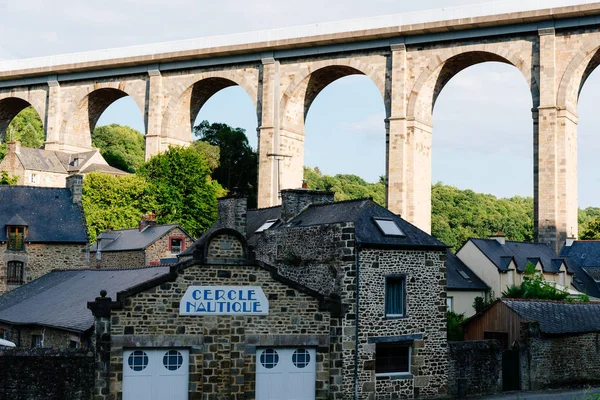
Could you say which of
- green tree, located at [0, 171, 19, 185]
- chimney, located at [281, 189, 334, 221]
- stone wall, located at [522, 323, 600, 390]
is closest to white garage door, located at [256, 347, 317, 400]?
chimney, located at [281, 189, 334, 221]

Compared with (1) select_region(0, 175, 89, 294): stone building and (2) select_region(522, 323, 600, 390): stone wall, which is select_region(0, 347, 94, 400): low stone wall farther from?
(1) select_region(0, 175, 89, 294): stone building

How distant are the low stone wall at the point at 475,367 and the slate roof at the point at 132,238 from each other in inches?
682

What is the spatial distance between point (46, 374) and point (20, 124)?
225 feet

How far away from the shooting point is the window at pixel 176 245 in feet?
123

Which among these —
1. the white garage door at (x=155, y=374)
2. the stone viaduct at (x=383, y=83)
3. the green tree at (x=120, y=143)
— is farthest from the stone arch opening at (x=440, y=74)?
the green tree at (x=120, y=143)

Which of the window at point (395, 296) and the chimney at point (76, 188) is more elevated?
the chimney at point (76, 188)

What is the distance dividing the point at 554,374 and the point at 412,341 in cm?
535

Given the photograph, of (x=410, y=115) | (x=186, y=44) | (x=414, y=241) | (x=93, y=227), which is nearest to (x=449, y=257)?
(x=410, y=115)

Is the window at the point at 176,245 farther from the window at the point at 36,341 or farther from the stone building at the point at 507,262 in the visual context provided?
the window at the point at 36,341

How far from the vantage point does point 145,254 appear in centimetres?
3612

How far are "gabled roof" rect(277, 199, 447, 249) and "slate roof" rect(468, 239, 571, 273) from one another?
1387 cm

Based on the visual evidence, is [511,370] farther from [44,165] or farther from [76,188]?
Answer: [44,165]

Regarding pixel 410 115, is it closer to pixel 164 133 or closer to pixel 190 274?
pixel 164 133

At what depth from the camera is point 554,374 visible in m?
24.2
